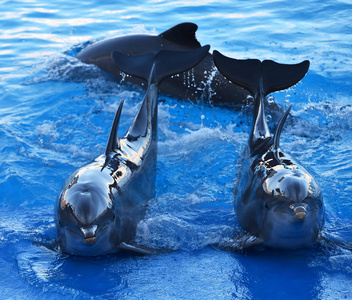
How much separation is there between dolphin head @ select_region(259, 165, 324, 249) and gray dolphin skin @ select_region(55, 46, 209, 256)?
47.9 inches

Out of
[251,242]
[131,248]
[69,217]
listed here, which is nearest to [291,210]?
[251,242]

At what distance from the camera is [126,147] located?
5723mm

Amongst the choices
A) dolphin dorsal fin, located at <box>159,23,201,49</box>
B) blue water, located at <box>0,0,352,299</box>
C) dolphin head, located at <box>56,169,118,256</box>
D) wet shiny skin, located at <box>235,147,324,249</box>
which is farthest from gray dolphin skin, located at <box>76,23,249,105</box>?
dolphin head, located at <box>56,169,118,256</box>

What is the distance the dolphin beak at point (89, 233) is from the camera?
4469 millimetres

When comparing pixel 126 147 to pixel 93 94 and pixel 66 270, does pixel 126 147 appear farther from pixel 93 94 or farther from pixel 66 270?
pixel 93 94

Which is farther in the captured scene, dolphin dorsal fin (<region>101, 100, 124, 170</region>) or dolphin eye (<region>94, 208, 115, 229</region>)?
dolphin dorsal fin (<region>101, 100, 124, 170</region>)

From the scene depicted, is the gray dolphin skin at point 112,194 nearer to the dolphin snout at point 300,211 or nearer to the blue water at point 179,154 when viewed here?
the blue water at point 179,154

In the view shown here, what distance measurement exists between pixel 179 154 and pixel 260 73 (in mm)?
1682

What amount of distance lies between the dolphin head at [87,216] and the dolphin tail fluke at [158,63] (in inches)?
89.3

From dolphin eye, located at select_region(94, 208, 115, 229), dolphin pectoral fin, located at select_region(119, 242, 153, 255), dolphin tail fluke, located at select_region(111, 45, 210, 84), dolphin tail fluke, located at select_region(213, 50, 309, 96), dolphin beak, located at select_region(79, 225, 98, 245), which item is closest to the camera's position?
dolphin beak, located at select_region(79, 225, 98, 245)

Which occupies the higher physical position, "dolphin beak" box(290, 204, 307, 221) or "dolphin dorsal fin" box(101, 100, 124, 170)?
"dolphin dorsal fin" box(101, 100, 124, 170)

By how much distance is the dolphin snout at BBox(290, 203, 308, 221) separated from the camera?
4.51m

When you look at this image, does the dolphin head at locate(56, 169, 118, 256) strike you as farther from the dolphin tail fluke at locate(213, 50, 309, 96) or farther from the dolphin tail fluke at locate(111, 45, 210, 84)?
the dolphin tail fluke at locate(213, 50, 309, 96)

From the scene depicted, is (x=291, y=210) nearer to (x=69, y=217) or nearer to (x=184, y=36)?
(x=69, y=217)
